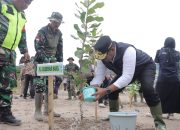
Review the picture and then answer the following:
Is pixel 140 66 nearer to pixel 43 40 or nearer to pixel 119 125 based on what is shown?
pixel 119 125

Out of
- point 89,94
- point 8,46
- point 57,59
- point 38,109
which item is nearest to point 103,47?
point 89,94

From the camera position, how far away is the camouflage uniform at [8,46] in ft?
19.6

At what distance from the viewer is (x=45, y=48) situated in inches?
277

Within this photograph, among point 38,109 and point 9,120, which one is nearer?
point 9,120

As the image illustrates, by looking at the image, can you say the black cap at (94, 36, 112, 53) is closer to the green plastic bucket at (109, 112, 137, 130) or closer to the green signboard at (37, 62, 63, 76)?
the green signboard at (37, 62, 63, 76)

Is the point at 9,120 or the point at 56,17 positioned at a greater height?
the point at 56,17

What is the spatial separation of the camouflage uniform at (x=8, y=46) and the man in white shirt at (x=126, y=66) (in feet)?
4.60

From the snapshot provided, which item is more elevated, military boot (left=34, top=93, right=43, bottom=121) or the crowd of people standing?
the crowd of people standing

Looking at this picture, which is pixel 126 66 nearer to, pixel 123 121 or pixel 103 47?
pixel 103 47

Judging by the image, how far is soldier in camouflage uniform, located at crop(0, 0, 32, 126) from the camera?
600cm

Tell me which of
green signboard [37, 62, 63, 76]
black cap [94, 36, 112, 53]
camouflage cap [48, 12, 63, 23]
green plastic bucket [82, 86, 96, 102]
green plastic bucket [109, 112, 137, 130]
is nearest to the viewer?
green plastic bucket [82, 86, 96, 102]

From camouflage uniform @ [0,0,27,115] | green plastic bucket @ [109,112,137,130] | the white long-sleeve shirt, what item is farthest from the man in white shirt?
camouflage uniform @ [0,0,27,115]

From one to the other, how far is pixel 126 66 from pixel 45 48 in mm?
2308

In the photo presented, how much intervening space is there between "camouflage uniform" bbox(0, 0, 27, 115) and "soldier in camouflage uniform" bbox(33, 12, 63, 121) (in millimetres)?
695
